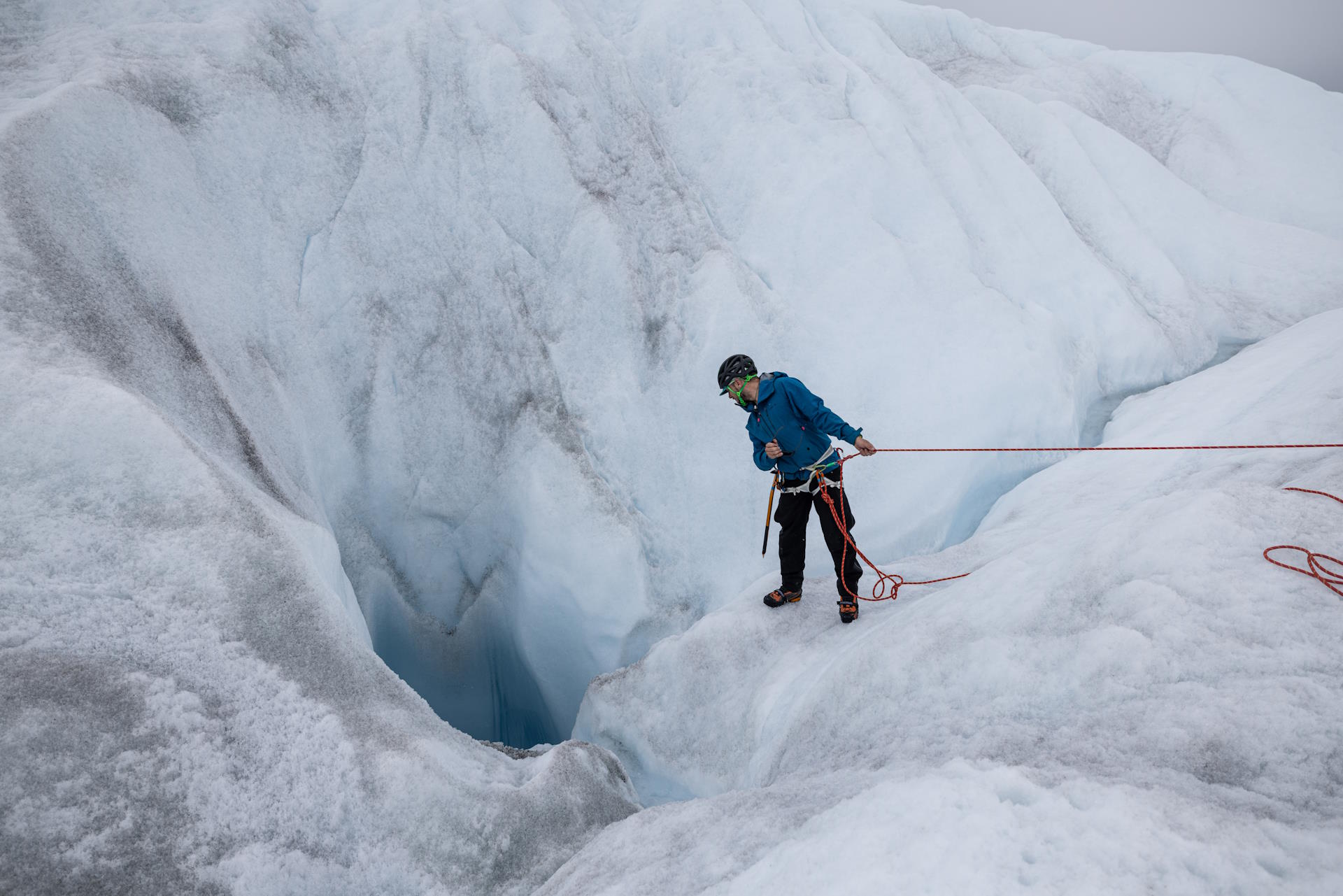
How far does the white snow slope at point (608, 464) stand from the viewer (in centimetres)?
199

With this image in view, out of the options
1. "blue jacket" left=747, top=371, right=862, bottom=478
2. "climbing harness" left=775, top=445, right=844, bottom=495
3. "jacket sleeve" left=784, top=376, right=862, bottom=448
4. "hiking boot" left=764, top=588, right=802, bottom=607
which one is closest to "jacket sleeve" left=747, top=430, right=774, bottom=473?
"blue jacket" left=747, top=371, right=862, bottom=478

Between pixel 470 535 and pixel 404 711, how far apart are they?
2672 mm

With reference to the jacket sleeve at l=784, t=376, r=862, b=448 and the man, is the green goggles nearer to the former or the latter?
the man

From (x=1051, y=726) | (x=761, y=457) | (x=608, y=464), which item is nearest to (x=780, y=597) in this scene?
(x=761, y=457)

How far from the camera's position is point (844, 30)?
7.79 meters

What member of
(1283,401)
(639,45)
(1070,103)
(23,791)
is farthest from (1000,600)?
(1070,103)

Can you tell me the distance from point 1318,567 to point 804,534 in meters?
Result: 2.11

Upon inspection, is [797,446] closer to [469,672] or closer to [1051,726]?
[1051,726]

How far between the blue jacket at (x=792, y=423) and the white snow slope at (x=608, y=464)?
933 mm

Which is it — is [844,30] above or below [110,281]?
above

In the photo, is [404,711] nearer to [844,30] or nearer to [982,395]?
[982,395]

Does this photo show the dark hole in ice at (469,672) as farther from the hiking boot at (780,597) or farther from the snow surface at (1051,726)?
the hiking boot at (780,597)

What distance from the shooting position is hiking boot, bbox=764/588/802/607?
161 inches

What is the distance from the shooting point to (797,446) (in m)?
3.56
